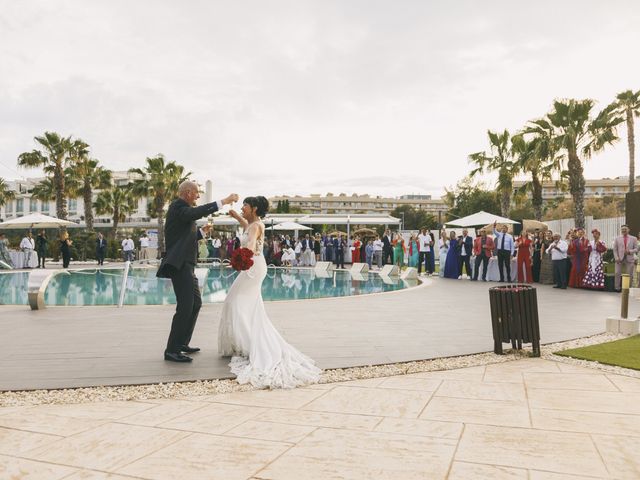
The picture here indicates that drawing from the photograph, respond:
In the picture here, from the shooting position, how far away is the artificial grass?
572cm

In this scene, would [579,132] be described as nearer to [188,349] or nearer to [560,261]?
[560,261]

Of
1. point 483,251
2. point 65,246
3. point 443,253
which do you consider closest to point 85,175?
point 65,246

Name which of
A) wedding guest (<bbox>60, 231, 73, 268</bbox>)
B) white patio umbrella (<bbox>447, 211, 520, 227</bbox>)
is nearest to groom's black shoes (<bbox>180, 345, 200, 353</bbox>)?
white patio umbrella (<bbox>447, 211, 520, 227</bbox>)

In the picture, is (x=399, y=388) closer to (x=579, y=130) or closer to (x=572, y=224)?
(x=579, y=130)

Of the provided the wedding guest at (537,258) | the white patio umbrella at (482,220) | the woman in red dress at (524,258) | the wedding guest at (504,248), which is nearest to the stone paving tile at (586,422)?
the wedding guest at (504,248)

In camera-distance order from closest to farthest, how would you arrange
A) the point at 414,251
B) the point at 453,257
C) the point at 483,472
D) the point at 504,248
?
1. the point at 483,472
2. the point at 504,248
3. the point at 453,257
4. the point at 414,251

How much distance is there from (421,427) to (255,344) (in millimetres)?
2113

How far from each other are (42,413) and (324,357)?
2.88 m

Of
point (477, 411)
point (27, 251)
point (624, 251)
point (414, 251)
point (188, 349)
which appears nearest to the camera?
point (477, 411)

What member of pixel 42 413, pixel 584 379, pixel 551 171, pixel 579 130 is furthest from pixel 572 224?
pixel 42 413

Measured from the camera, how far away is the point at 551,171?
25.3 m

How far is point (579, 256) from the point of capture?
14.7m

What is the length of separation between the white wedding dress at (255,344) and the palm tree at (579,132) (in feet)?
66.5

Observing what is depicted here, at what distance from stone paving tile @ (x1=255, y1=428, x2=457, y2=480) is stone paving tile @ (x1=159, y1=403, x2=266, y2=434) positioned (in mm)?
629
